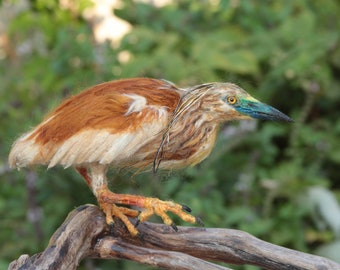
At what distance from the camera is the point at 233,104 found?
1.29m

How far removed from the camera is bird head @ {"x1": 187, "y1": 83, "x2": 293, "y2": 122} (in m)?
1.28

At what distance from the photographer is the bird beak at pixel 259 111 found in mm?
1272

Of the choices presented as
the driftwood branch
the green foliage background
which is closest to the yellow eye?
the driftwood branch

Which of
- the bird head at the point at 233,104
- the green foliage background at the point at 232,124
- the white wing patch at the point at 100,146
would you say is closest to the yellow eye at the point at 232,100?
the bird head at the point at 233,104

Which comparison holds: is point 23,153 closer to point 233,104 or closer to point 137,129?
point 137,129

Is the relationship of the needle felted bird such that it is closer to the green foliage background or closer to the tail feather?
the tail feather

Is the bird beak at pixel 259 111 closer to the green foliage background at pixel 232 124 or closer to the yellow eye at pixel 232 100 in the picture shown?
the yellow eye at pixel 232 100

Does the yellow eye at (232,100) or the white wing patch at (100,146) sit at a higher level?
the yellow eye at (232,100)

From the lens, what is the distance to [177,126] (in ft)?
4.27

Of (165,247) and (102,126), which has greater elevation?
(102,126)

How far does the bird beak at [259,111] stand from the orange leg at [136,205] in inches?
7.8

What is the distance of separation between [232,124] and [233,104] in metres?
1.35

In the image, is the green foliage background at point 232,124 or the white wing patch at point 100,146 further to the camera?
the green foliage background at point 232,124

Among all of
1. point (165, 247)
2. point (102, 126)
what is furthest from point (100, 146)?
point (165, 247)
